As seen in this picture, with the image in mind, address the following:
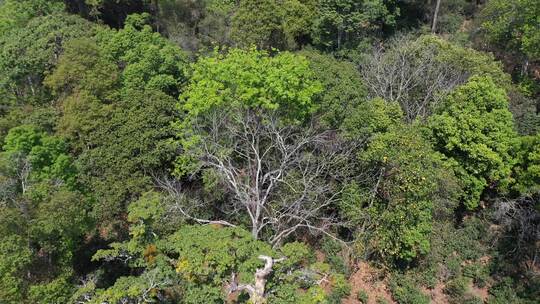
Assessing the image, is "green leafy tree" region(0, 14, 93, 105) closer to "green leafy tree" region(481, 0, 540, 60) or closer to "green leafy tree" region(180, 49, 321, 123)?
"green leafy tree" region(180, 49, 321, 123)

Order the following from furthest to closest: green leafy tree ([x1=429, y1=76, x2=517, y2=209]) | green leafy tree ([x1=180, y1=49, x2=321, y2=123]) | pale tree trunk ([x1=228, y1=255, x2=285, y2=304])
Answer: green leafy tree ([x1=429, y1=76, x2=517, y2=209]) < green leafy tree ([x1=180, y1=49, x2=321, y2=123]) < pale tree trunk ([x1=228, y1=255, x2=285, y2=304])

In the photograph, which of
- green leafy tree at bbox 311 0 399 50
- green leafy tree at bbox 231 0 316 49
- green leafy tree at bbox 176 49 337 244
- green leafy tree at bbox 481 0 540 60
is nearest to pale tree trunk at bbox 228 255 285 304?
green leafy tree at bbox 176 49 337 244

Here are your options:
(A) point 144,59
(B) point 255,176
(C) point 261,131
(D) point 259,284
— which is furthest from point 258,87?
(D) point 259,284

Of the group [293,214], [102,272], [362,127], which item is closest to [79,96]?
[102,272]

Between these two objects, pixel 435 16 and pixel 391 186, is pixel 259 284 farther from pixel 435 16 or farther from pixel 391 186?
pixel 435 16

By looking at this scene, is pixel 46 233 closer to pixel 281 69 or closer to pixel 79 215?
pixel 79 215
